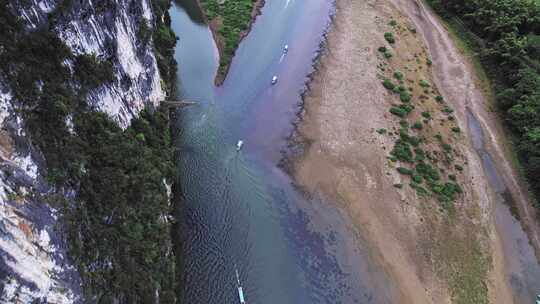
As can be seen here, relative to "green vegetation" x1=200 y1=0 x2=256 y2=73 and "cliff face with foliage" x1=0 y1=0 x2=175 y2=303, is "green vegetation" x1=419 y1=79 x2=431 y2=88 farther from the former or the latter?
"cliff face with foliage" x1=0 y1=0 x2=175 y2=303

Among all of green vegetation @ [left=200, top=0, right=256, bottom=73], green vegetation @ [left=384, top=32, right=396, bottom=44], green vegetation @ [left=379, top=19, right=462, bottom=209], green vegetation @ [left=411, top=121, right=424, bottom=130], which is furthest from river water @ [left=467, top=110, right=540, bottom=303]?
green vegetation @ [left=200, top=0, right=256, bottom=73]

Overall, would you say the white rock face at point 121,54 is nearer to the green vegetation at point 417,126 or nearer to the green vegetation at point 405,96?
the green vegetation at point 417,126

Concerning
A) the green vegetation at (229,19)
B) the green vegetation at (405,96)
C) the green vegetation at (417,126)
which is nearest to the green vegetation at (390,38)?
the green vegetation at (405,96)

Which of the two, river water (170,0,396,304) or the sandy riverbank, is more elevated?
the sandy riverbank

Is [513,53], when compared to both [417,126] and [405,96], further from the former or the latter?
[417,126]

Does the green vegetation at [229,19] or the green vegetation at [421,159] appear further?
the green vegetation at [229,19]

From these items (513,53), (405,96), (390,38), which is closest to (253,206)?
(405,96)
